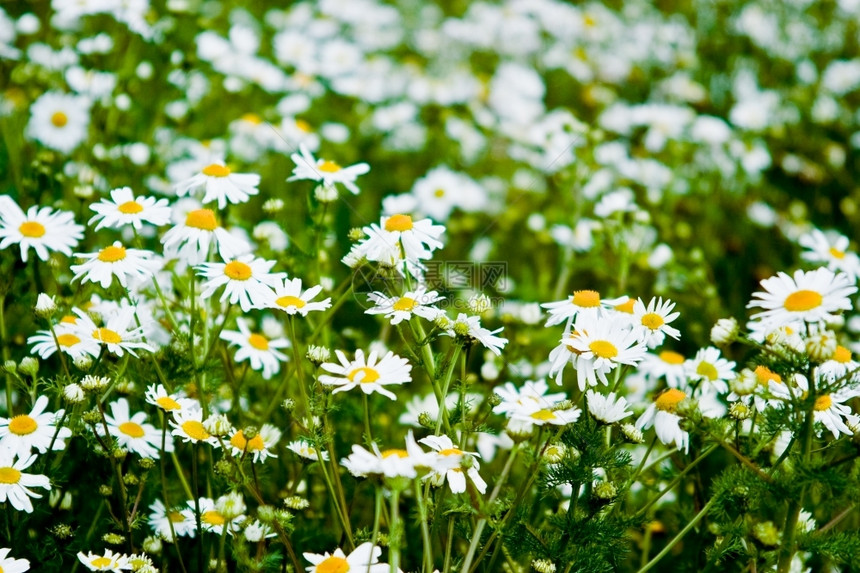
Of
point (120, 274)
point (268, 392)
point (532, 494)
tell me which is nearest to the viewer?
point (120, 274)

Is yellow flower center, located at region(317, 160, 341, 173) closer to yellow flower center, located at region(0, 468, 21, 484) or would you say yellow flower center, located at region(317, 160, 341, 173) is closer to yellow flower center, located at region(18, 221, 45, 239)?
yellow flower center, located at region(18, 221, 45, 239)

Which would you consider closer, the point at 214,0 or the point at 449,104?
the point at 449,104

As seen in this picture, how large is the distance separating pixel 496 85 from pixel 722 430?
355cm

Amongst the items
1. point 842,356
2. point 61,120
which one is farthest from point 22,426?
point 61,120

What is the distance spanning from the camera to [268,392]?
2.49m

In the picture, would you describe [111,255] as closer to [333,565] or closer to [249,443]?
[249,443]

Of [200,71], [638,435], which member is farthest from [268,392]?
[200,71]

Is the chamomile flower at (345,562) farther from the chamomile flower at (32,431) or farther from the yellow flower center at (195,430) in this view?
the chamomile flower at (32,431)

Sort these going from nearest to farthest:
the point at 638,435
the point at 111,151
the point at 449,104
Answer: the point at 638,435
the point at 111,151
the point at 449,104

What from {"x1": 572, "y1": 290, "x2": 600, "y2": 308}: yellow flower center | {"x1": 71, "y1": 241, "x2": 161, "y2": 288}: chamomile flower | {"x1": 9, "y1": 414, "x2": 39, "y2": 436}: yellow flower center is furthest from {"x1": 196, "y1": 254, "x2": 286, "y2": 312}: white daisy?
{"x1": 572, "y1": 290, "x2": 600, "y2": 308}: yellow flower center

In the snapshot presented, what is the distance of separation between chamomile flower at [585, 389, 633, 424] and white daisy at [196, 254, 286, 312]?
73cm

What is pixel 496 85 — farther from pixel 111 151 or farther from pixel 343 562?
pixel 343 562

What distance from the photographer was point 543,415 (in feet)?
5.17

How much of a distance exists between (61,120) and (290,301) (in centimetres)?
213
